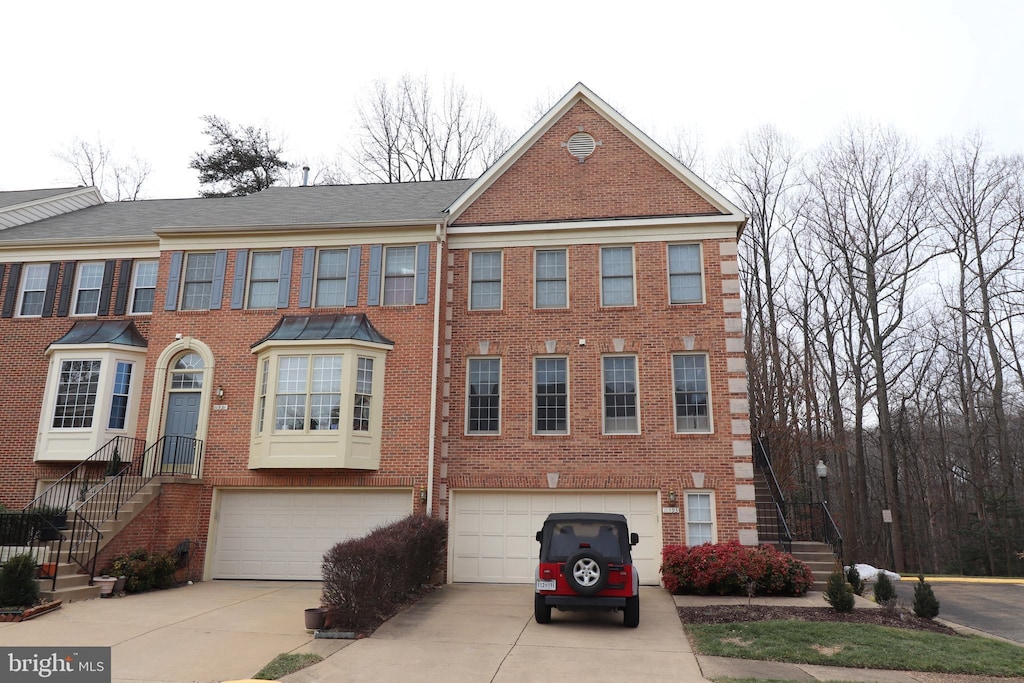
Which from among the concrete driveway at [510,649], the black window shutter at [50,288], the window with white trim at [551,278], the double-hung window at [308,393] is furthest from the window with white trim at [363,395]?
the black window shutter at [50,288]

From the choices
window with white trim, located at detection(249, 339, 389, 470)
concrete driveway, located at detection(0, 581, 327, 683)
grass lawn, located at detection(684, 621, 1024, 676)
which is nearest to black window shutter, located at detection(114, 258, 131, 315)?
window with white trim, located at detection(249, 339, 389, 470)

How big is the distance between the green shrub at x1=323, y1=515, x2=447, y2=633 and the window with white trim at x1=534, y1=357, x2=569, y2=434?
4.53 m

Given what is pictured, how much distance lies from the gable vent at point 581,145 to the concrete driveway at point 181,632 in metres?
11.9

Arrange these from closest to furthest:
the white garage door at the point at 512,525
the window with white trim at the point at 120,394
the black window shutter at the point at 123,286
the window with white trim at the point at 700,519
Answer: the window with white trim at the point at 700,519, the white garage door at the point at 512,525, the window with white trim at the point at 120,394, the black window shutter at the point at 123,286

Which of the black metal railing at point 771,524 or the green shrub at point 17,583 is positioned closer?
the green shrub at point 17,583

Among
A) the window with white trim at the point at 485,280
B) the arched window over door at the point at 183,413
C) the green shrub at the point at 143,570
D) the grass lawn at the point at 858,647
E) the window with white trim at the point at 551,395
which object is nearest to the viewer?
the grass lawn at the point at 858,647

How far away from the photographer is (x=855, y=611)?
37.4 ft

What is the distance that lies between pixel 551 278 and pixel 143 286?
10866mm

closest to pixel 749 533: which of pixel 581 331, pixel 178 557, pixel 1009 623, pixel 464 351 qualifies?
pixel 1009 623

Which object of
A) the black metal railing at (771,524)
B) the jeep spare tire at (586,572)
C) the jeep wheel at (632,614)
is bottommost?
the jeep wheel at (632,614)

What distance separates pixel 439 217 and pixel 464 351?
→ 3375 mm

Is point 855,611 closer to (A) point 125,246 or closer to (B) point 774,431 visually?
(B) point 774,431

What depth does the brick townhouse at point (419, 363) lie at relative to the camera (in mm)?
15281

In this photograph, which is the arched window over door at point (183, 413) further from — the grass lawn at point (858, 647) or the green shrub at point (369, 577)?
the grass lawn at point (858, 647)
